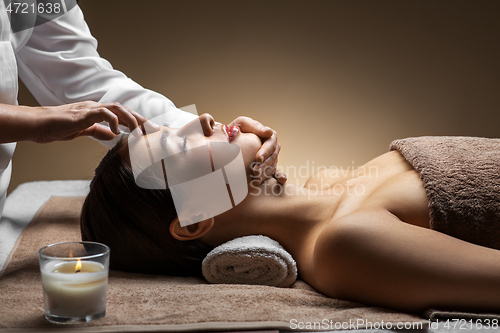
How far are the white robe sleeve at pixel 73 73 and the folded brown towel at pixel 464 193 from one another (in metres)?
0.82

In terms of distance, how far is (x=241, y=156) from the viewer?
1.14 m

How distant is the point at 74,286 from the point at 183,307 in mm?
224

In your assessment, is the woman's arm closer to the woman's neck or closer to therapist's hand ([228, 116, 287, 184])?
the woman's neck

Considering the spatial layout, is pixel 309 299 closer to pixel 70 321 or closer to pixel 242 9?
pixel 70 321

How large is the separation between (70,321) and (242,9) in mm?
1888

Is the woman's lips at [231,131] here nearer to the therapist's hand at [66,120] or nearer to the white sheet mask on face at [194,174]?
the white sheet mask on face at [194,174]

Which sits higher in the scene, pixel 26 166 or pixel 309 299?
pixel 309 299

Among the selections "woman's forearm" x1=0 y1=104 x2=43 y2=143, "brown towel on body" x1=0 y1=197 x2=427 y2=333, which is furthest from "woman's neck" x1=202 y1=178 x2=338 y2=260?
"woman's forearm" x1=0 y1=104 x2=43 y2=143

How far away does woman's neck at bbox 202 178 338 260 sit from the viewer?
1.11 meters

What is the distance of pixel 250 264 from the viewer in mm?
1023

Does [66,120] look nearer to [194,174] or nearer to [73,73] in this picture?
[194,174]

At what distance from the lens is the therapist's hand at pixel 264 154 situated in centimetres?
115

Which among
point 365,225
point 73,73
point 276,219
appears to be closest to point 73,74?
point 73,73

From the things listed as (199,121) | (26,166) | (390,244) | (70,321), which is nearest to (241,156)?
(199,121)
